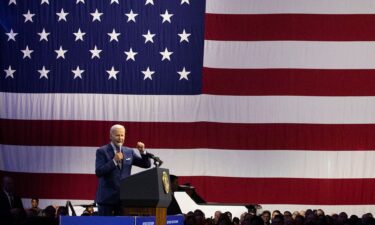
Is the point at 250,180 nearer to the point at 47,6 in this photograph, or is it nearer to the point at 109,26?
the point at 109,26

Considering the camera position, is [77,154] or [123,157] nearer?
[123,157]

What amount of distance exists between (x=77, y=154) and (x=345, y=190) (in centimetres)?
473

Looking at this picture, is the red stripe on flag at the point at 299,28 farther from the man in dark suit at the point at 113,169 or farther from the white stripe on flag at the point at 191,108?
the man in dark suit at the point at 113,169

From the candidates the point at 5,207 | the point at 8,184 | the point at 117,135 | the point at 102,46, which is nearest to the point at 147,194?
the point at 117,135

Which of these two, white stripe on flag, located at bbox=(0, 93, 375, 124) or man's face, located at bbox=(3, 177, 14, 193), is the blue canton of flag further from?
man's face, located at bbox=(3, 177, 14, 193)

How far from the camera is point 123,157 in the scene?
8.44 meters

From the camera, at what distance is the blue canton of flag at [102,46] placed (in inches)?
655

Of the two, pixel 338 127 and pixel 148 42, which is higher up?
pixel 148 42

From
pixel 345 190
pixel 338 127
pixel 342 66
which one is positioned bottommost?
pixel 345 190

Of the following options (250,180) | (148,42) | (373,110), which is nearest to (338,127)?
(373,110)

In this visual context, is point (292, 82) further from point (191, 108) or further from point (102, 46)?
point (102, 46)

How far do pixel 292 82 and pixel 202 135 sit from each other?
183 centimetres

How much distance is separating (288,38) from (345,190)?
2829mm

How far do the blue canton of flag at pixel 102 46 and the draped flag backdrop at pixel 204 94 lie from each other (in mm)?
18
